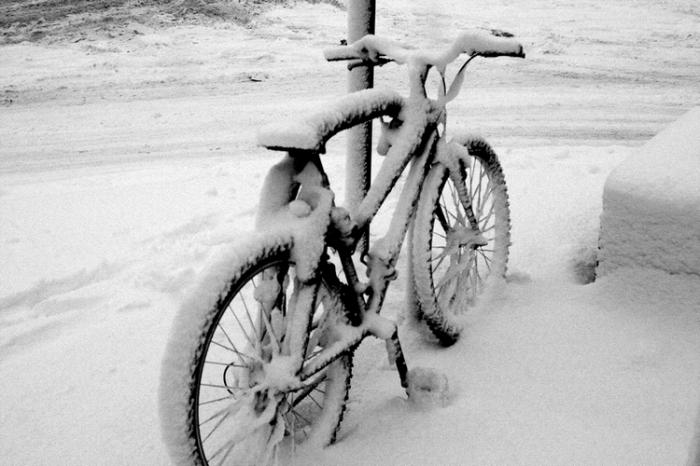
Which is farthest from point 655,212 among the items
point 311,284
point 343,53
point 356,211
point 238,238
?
point 238,238

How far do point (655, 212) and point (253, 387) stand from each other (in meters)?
1.91

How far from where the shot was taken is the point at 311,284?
1.76 meters

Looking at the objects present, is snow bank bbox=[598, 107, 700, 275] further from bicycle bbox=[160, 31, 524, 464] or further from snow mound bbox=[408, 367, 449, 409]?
snow mound bbox=[408, 367, 449, 409]

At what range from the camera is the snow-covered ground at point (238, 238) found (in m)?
2.12

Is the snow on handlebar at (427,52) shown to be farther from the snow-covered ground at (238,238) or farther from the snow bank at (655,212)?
the snow-covered ground at (238,238)

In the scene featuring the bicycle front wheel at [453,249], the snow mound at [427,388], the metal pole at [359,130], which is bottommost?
the snow mound at [427,388]

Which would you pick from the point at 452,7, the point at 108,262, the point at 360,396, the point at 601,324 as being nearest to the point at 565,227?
the point at 601,324

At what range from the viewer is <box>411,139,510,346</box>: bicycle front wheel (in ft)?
7.98

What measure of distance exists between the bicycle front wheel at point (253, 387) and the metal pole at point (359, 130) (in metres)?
1.07

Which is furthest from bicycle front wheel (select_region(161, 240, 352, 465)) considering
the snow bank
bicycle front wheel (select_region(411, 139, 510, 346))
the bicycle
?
the snow bank

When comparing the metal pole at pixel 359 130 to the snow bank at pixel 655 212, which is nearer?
the snow bank at pixel 655 212

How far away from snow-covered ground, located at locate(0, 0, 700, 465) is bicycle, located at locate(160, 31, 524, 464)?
22 cm

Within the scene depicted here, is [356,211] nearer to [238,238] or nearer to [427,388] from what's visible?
[238,238]

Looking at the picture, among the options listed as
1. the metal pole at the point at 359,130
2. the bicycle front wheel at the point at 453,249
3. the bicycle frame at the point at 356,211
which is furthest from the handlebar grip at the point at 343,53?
the bicycle front wheel at the point at 453,249
